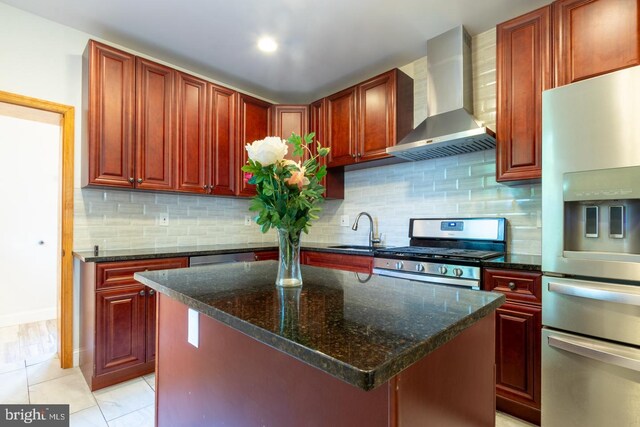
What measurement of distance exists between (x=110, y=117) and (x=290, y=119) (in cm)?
167

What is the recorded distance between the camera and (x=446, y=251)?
2.35 m

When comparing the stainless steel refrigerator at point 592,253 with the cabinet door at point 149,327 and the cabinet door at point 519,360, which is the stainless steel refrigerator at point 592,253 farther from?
the cabinet door at point 149,327

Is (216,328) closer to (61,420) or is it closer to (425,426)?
(425,426)

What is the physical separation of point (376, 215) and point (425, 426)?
2620mm

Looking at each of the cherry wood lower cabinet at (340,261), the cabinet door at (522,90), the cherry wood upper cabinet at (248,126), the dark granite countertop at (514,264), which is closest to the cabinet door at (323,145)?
the cherry wood upper cabinet at (248,126)

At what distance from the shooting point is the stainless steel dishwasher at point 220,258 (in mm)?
2566

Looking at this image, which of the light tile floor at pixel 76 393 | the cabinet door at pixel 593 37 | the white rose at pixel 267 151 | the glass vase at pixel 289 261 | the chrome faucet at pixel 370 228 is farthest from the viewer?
the chrome faucet at pixel 370 228

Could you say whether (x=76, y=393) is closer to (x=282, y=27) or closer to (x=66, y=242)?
(x=66, y=242)

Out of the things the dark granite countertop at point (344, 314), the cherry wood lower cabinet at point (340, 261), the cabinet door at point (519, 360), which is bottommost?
the cabinet door at point (519, 360)

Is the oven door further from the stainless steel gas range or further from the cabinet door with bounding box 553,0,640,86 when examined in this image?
the cabinet door with bounding box 553,0,640,86

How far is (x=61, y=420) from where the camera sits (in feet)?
6.02

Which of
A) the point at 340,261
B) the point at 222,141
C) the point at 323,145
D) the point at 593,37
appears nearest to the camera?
the point at 593,37

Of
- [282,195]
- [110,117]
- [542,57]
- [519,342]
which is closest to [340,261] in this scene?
[519,342]

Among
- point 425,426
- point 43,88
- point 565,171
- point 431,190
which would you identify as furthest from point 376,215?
point 43,88
